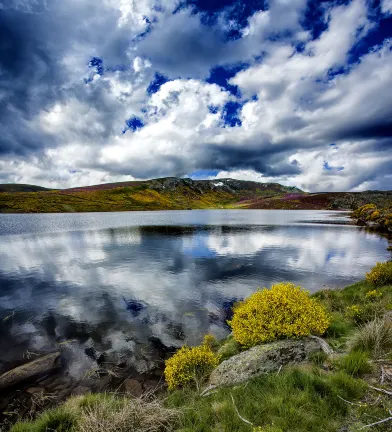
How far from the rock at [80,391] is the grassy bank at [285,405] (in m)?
1.38

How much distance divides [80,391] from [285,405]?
302 inches

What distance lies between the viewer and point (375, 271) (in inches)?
635

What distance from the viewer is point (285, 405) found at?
5215 millimetres

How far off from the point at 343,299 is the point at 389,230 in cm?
5232

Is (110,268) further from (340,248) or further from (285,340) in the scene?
(340,248)

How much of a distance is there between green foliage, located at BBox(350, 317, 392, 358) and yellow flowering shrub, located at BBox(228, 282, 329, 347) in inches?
40.9

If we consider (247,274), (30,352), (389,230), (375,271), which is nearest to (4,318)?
(30,352)

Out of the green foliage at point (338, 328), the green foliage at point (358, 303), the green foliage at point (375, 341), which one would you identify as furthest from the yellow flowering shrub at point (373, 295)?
the green foliage at point (375, 341)

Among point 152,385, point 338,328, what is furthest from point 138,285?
point 338,328

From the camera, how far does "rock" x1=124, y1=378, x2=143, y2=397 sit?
8847 millimetres

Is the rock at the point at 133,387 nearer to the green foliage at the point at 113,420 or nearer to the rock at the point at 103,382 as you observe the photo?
the rock at the point at 103,382

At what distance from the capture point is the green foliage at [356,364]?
6203mm

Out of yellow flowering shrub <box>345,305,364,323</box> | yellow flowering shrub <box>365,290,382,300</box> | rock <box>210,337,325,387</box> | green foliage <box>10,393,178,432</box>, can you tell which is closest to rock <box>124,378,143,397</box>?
green foliage <box>10,393,178,432</box>

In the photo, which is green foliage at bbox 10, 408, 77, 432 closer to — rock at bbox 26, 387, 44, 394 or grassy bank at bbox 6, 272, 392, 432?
grassy bank at bbox 6, 272, 392, 432
